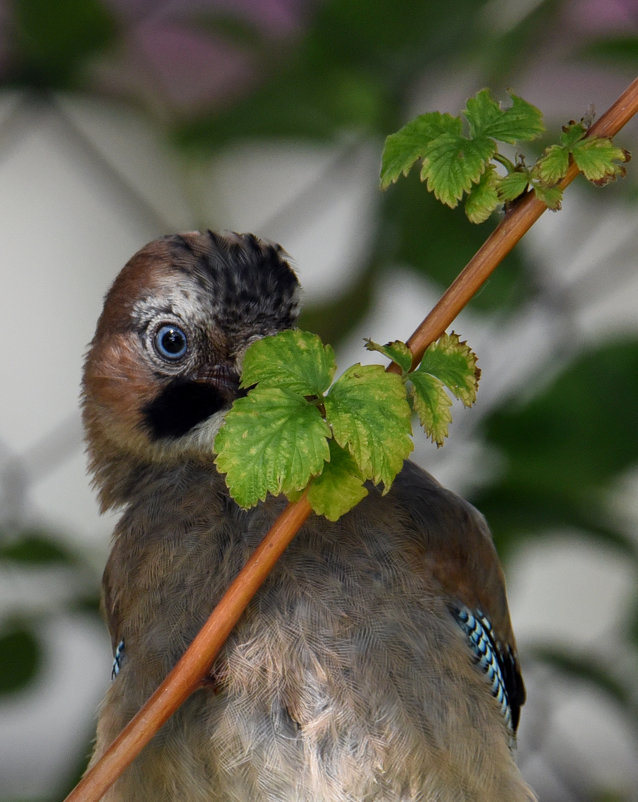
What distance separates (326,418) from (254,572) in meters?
0.07

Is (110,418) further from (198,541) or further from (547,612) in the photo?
(547,612)

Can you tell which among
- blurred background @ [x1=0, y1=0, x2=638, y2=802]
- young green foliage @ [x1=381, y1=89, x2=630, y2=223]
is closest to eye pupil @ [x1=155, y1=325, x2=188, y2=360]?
young green foliage @ [x1=381, y1=89, x2=630, y2=223]

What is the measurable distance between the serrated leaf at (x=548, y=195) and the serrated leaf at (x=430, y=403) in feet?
0.30

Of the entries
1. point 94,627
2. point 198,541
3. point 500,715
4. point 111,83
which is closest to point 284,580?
point 198,541

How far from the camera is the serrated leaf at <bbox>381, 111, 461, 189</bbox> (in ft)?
1.73

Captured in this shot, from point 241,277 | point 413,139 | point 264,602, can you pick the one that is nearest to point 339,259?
point 241,277

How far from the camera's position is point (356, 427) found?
48cm

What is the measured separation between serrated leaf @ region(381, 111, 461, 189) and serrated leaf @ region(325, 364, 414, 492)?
0.11m

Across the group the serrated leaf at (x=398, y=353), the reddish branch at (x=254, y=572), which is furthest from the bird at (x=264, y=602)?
the serrated leaf at (x=398, y=353)

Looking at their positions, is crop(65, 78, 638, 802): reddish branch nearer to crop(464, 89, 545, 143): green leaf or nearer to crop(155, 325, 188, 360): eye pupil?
crop(464, 89, 545, 143): green leaf

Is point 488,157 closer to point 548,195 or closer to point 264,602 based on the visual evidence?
point 548,195

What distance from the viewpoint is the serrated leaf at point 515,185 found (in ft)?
1.60

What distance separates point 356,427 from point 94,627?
1.01 meters

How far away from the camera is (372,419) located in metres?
0.48
